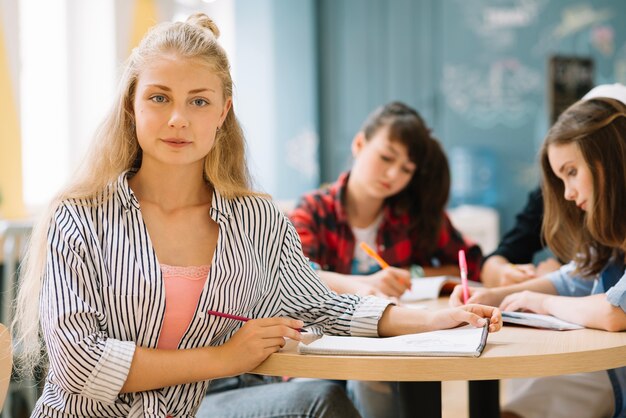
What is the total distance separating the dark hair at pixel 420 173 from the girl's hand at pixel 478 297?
0.70 metres

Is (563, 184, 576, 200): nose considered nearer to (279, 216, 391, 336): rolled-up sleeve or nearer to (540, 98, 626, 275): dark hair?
(540, 98, 626, 275): dark hair

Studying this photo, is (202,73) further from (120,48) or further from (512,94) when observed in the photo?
(512,94)

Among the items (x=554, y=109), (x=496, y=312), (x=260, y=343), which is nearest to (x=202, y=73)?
(x=260, y=343)

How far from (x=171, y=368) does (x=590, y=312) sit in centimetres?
75

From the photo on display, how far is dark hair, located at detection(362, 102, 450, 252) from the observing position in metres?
2.44

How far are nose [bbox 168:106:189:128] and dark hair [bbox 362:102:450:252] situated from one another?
1100 mm

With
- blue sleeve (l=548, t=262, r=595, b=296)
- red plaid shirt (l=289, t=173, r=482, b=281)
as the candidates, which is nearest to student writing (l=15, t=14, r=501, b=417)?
blue sleeve (l=548, t=262, r=595, b=296)

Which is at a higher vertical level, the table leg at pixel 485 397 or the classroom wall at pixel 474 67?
the classroom wall at pixel 474 67

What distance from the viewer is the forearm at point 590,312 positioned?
148 centimetres

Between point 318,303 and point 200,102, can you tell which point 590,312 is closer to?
point 318,303

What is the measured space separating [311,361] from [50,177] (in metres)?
2.99

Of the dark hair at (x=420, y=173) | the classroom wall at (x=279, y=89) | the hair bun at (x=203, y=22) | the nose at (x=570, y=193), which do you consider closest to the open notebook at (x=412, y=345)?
the nose at (x=570, y=193)

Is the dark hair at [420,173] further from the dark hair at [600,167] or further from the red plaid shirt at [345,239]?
the dark hair at [600,167]

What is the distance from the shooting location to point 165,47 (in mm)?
1469
